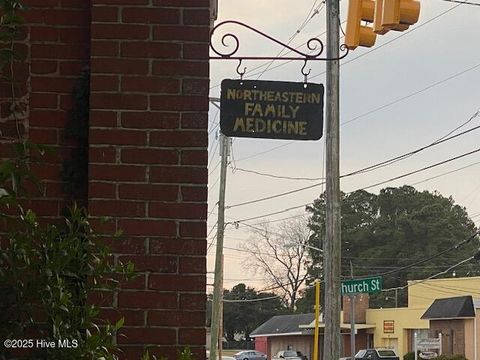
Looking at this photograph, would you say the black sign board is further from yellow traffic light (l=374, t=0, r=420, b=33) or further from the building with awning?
the building with awning

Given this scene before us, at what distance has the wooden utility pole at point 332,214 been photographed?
53.7 ft

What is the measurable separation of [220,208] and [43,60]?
31.5 meters

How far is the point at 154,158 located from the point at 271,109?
1.90m

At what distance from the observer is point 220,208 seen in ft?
117

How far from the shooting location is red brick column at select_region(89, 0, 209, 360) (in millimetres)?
3844

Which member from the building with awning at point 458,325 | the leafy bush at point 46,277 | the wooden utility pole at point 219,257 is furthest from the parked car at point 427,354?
the leafy bush at point 46,277

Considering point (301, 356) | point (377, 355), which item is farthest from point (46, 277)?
point (301, 356)

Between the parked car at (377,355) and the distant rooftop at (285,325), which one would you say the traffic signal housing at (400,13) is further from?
the distant rooftop at (285,325)

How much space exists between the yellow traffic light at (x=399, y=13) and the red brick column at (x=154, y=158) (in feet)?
17.3

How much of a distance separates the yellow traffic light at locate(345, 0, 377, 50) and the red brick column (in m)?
6.38

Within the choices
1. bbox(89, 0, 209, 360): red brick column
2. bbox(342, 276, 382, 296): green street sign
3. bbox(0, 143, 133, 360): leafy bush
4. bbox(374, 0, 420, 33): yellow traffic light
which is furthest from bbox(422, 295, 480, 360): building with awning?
bbox(0, 143, 133, 360): leafy bush

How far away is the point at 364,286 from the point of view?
62.3 ft

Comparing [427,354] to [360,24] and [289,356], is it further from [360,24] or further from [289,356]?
[360,24]

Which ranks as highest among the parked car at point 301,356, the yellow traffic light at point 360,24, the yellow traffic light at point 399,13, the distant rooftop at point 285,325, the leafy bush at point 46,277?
the yellow traffic light at point 360,24
